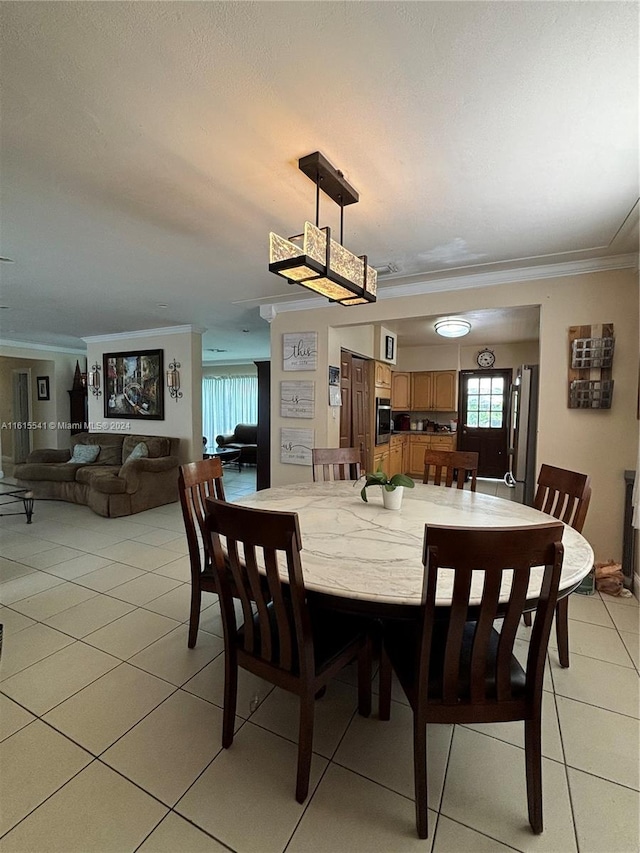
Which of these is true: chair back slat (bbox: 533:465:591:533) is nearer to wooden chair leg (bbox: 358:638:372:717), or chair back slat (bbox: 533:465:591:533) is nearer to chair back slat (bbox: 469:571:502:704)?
chair back slat (bbox: 469:571:502:704)

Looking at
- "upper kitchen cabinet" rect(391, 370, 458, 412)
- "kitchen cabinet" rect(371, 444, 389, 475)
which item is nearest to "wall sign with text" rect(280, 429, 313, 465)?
"kitchen cabinet" rect(371, 444, 389, 475)

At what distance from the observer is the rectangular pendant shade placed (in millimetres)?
1779

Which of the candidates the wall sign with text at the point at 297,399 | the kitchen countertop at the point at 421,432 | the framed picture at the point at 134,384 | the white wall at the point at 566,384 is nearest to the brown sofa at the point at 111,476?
the framed picture at the point at 134,384

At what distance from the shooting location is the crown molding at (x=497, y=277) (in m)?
2.91

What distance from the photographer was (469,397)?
7.32 meters

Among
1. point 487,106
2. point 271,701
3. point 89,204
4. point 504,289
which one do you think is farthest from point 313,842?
point 504,289

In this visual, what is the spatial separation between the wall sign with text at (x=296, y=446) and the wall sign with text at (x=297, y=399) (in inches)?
7.3

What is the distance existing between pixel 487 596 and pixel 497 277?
2964 mm

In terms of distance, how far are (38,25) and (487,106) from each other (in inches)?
59.4

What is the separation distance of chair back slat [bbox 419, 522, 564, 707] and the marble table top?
7 centimetres

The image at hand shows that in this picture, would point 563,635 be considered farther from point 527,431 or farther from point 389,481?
point 527,431

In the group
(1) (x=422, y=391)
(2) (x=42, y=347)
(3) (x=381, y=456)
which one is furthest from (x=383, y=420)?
(2) (x=42, y=347)

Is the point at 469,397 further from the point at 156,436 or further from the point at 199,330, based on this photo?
the point at 156,436

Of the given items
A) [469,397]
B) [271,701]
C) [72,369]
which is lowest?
[271,701]
